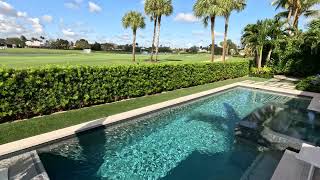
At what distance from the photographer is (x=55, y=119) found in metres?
8.39

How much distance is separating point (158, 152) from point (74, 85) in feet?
15.4

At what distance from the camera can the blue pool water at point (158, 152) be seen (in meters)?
5.76

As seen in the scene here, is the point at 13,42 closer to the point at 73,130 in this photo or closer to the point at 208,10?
the point at 208,10

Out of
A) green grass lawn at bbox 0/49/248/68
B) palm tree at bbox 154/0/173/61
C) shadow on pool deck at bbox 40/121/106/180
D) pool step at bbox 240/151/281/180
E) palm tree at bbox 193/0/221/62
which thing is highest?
palm tree at bbox 154/0/173/61

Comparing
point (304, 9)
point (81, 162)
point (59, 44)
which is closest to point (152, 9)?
point (304, 9)

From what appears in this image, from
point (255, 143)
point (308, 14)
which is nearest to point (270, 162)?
point (255, 143)

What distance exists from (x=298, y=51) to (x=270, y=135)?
20816 mm

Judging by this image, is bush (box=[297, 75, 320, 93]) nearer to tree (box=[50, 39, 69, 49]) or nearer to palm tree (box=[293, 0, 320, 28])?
palm tree (box=[293, 0, 320, 28])

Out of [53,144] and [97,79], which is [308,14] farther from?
[53,144]

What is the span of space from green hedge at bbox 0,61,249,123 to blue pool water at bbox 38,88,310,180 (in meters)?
2.49

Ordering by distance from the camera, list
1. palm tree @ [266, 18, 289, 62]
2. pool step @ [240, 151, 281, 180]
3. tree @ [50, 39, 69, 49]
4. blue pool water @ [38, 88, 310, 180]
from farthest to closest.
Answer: tree @ [50, 39, 69, 49] < palm tree @ [266, 18, 289, 62] < blue pool water @ [38, 88, 310, 180] < pool step @ [240, 151, 281, 180]

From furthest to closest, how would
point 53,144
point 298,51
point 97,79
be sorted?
1. point 298,51
2. point 97,79
3. point 53,144

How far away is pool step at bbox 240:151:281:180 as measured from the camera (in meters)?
5.36

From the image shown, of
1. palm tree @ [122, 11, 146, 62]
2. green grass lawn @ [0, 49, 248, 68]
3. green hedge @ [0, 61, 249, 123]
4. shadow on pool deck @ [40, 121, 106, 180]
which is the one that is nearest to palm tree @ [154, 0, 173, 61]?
green grass lawn @ [0, 49, 248, 68]
